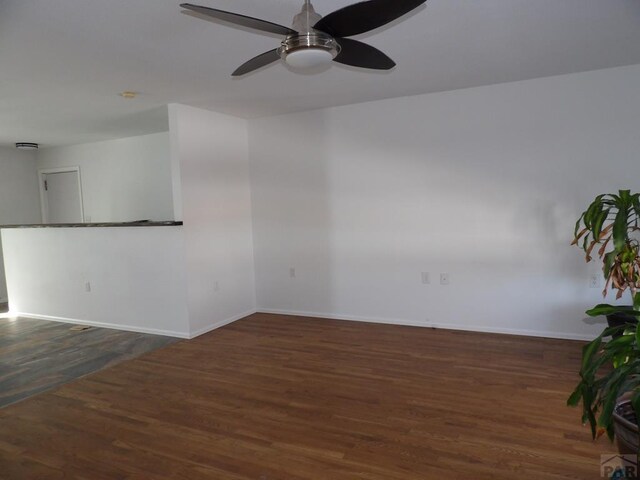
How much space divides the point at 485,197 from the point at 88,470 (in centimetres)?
363


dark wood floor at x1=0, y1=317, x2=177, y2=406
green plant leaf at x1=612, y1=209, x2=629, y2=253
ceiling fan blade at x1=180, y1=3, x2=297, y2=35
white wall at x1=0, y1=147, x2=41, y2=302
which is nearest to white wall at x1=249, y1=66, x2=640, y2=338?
green plant leaf at x1=612, y1=209, x2=629, y2=253

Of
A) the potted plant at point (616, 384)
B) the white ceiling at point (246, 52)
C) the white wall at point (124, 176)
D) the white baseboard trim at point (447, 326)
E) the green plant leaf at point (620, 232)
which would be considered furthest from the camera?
the white wall at point (124, 176)

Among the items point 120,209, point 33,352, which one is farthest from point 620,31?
point 120,209

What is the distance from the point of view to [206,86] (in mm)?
3455

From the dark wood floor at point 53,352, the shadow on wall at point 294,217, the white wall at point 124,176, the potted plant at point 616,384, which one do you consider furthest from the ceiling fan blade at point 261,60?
the white wall at point 124,176

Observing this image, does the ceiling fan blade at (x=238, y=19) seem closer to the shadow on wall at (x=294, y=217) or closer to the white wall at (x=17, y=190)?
the shadow on wall at (x=294, y=217)

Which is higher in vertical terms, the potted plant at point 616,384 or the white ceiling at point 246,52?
the white ceiling at point 246,52

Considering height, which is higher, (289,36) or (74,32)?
(74,32)

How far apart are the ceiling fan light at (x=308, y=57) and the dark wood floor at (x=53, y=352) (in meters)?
2.96

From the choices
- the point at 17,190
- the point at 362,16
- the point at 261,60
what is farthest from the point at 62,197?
the point at 362,16

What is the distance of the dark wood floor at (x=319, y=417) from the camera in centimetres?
198

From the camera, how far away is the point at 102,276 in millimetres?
4480

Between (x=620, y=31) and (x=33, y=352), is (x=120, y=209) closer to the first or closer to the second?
(x=33, y=352)

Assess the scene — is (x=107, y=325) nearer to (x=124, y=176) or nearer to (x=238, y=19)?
(x=124, y=176)
